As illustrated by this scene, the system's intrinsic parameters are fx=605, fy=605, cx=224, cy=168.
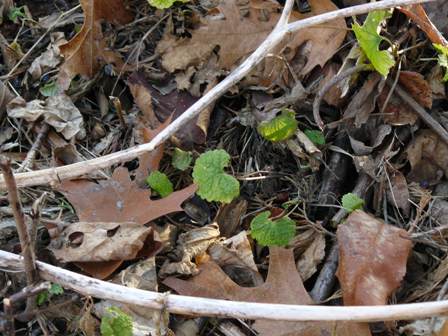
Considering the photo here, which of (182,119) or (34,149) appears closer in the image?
(182,119)

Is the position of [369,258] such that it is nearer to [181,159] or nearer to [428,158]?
[428,158]

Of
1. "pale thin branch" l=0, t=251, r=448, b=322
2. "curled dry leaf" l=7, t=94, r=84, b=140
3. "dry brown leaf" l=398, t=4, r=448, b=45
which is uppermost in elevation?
"dry brown leaf" l=398, t=4, r=448, b=45

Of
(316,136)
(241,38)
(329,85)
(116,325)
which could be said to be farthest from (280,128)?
(116,325)

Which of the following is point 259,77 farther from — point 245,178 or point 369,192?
point 369,192

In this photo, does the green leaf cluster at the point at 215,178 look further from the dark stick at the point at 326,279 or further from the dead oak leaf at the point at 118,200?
the dark stick at the point at 326,279

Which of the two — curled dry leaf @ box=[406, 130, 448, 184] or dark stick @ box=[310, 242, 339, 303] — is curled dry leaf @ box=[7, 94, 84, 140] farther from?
curled dry leaf @ box=[406, 130, 448, 184]

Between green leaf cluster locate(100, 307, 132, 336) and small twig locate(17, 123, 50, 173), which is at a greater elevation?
small twig locate(17, 123, 50, 173)

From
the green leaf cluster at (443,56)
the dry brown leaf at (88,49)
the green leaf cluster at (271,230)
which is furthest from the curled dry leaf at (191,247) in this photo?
the green leaf cluster at (443,56)

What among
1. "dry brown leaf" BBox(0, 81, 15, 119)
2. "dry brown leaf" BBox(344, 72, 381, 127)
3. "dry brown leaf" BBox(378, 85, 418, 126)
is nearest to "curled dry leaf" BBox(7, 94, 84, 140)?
"dry brown leaf" BBox(0, 81, 15, 119)
